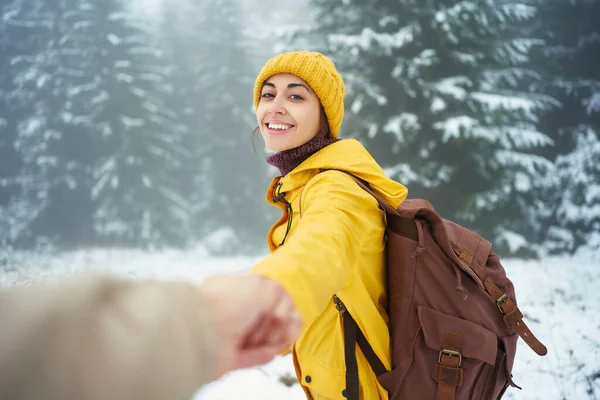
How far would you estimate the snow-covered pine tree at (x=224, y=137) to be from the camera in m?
17.7

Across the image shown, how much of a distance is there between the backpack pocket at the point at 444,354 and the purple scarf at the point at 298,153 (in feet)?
2.79

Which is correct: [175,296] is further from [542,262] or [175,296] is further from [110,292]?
[542,262]

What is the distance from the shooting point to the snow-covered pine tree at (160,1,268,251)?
697 inches

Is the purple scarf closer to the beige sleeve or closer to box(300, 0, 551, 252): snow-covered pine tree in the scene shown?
the beige sleeve

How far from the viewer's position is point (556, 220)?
9.89m

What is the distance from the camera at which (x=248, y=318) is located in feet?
1.93

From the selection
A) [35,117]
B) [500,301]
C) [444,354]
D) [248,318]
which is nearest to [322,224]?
[248,318]

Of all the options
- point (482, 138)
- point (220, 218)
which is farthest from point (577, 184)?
point (220, 218)

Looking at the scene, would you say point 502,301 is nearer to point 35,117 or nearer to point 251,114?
point 251,114

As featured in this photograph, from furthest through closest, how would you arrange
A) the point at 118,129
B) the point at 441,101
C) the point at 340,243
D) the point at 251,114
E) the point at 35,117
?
the point at 251,114
the point at 35,117
the point at 118,129
the point at 441,101
the point at 340,243

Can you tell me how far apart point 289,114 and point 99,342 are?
1.50 meters

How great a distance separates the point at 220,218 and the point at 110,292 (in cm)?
1768

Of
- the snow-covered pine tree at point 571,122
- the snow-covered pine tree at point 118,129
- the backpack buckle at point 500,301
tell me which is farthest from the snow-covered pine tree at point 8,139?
the snow-covered pine tree at point 571,122

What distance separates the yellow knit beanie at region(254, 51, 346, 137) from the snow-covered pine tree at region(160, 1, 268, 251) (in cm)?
1541
